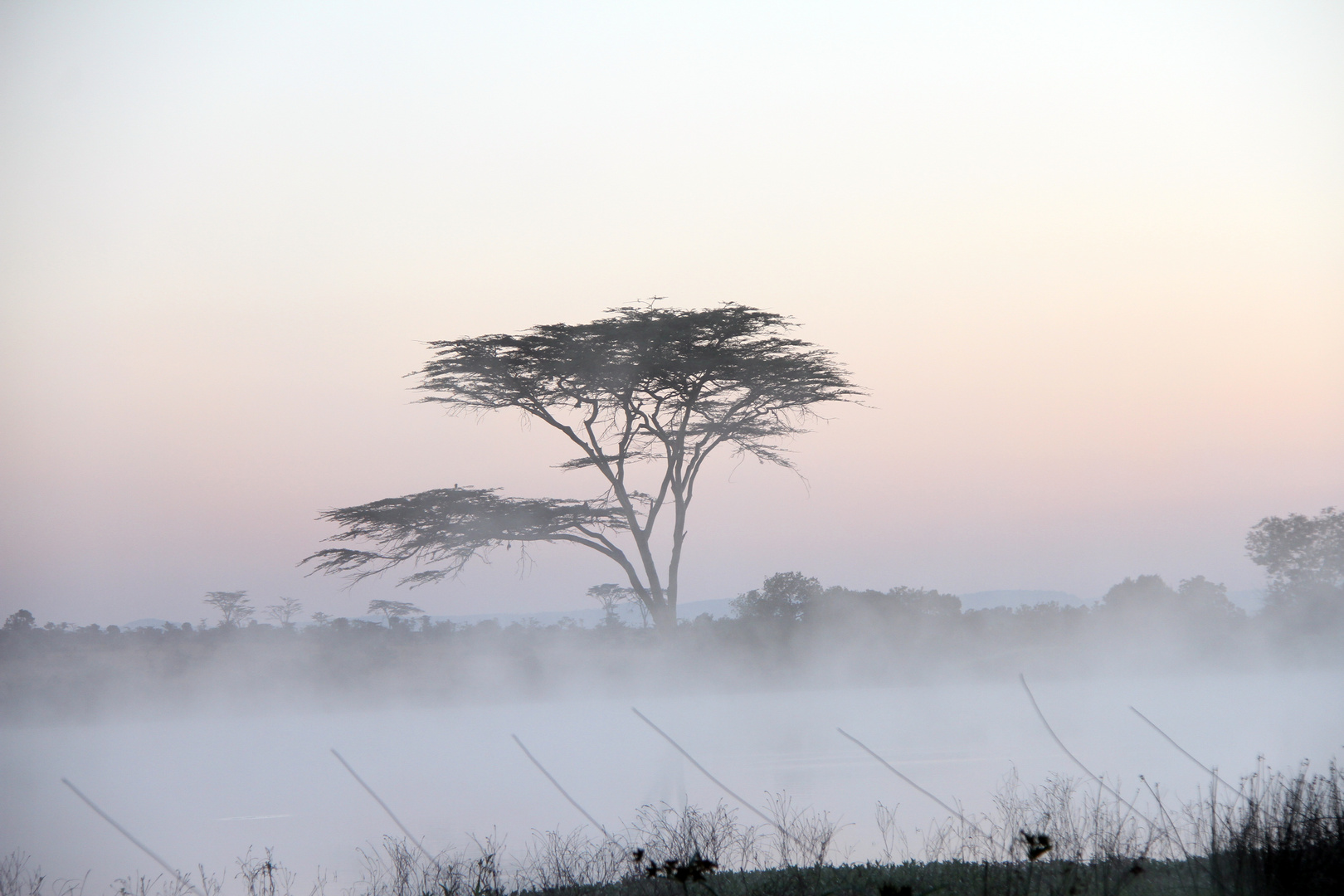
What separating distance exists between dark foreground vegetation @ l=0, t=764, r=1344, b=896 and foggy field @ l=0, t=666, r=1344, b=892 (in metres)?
0.29

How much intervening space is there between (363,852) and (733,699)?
33.8 ft

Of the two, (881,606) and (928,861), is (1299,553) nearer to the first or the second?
(881,606)

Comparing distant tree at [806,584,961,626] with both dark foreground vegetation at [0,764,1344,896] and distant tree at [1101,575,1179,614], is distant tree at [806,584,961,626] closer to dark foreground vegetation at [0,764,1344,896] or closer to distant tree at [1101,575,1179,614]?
distant tree at [1101,575,1179,614]

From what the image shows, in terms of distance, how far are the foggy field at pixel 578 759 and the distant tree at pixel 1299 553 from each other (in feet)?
9.57

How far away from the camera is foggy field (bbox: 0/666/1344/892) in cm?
795

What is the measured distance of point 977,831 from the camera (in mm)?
5922

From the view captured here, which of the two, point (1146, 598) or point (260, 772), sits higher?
point (1146, 598)

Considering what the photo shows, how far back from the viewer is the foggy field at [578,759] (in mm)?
7949

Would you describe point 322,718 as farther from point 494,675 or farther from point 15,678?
point 15,678

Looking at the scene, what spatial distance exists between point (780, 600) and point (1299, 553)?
40.9ft

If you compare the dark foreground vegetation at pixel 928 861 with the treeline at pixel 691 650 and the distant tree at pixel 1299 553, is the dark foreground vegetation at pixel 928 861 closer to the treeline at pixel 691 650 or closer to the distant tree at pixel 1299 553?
the treeline at pixel 691 650

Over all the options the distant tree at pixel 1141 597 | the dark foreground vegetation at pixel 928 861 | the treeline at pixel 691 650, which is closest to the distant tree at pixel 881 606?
the treeline at pixel 691 650

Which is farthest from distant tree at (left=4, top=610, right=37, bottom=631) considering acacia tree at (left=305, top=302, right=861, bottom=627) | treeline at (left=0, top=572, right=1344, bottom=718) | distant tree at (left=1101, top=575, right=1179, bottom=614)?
distant tree at (left=1101, top=575, right=1179, bottom=614)

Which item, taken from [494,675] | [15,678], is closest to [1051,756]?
[494,675]
